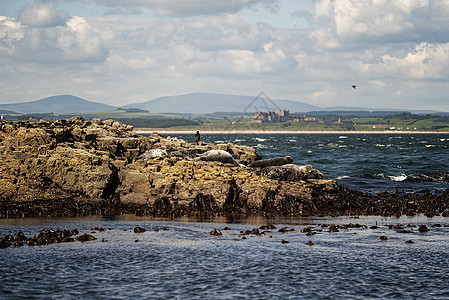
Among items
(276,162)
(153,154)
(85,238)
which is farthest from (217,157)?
(85,238)

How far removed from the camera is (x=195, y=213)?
2373cm

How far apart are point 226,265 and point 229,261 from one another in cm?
50

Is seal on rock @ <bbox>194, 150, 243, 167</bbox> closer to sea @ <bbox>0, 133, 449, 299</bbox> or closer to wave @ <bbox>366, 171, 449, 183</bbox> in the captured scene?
sea @ <bbox>0, 133, 449, 299</bbox>

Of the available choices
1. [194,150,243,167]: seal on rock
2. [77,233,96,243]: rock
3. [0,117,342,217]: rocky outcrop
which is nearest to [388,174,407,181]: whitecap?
[0,117,342,217]: rocky outcrop

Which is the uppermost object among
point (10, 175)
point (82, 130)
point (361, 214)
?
point (82, 130)

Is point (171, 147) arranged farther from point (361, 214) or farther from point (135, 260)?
point (135, 260)

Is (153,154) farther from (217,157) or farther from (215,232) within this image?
(215,232)

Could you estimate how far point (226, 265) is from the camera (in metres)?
13.5

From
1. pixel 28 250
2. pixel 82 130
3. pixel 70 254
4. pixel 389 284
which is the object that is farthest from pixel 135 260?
pixel 82 130

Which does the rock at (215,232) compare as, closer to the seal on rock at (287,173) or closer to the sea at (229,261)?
the sea at (229,261)

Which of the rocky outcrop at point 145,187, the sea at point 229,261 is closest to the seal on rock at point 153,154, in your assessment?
the rocky outcrop at point 145,187

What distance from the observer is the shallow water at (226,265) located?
36.1 ft

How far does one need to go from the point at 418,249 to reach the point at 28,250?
1286 centimetres

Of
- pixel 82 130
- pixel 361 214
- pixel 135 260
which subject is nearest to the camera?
pixel 135 260
